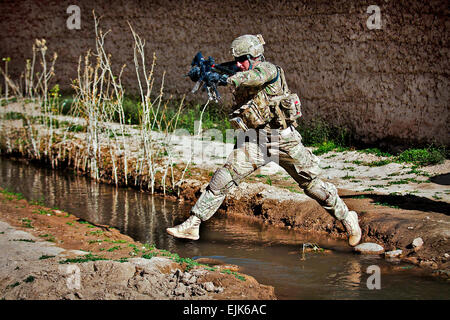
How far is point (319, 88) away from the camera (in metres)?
8.41

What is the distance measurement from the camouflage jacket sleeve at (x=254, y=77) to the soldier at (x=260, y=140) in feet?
0.10

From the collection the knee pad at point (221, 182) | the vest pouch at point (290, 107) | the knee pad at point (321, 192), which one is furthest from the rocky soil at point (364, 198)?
the vest pouch at point (290, 107)

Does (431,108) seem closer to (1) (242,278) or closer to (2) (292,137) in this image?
(2) (292,137)

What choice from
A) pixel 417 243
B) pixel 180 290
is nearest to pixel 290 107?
pixel 417 243

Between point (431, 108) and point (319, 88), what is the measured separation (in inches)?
68.0

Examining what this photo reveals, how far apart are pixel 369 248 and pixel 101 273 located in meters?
2.37

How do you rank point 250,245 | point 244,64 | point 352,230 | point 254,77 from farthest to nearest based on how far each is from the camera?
point 250,245 → point 352,230 → point 244,64 → point 254,77

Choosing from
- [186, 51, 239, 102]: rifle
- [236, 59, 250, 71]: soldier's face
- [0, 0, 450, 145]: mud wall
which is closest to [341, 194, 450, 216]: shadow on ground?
[0, 0, 450, 145]: mud wall

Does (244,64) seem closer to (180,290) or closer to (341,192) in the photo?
(180,290)

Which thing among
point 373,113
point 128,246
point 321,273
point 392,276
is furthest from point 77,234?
point 373,113

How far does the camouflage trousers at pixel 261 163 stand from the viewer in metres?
4.53

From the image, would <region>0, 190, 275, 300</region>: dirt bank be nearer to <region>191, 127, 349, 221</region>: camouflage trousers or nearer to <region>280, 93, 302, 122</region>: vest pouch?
<region>191, 127, 349, 221</region>: camouflage trousers

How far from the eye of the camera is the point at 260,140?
459 cm

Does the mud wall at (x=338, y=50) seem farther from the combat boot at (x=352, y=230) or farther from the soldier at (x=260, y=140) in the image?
the soldier at (x=260, y=140)
